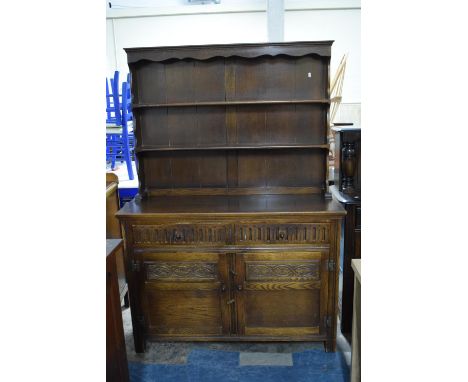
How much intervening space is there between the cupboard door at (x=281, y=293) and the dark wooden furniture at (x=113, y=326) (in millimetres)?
730

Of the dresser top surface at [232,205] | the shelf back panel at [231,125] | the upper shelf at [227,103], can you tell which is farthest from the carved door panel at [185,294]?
the upper shelf at [227,103]

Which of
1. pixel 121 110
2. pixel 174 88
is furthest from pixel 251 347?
pixel 121 110

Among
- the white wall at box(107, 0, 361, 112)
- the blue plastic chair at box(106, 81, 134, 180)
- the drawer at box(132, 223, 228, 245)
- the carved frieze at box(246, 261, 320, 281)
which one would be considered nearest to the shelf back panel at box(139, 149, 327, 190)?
the drawer at box(132, 223, 228, 245)

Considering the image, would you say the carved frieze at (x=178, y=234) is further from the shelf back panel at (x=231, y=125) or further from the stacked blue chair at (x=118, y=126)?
the stacked blue chair at (x=118, y=126)

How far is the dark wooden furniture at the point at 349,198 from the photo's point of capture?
214cm

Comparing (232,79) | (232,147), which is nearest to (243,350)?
(232,147)

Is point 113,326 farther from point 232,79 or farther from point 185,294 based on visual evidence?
point 232,79

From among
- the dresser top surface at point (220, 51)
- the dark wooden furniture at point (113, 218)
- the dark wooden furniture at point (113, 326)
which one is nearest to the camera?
the dark wooden furniture at point (113, 326)

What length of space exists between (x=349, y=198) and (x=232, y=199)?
0.66 m

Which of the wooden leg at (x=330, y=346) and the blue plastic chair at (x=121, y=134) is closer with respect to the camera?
the wooden leg at (x=330, y=346)

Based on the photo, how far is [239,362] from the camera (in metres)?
2.06

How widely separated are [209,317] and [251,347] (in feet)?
1.03
